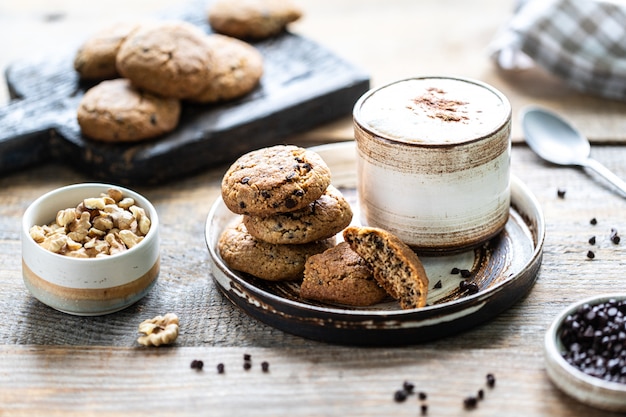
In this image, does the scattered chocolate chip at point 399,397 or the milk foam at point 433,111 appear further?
the milk foam at point 433,111

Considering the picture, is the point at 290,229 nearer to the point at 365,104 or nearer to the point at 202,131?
the point at 365,104

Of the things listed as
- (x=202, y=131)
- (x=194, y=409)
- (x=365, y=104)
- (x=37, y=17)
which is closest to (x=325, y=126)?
(x=202, y=131)

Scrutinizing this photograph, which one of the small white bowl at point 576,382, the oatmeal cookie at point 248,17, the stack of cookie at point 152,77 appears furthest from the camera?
the oatmeal cookie at point 248,17

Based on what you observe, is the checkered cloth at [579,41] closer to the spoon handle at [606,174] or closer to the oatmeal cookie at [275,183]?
the spoon handle at [606,174]

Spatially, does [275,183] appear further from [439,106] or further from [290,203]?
[439,106]

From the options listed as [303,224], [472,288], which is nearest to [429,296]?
[472,288]

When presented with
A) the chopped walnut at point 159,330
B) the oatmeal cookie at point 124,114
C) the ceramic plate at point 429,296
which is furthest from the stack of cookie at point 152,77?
the chopped walnut at point 159,330

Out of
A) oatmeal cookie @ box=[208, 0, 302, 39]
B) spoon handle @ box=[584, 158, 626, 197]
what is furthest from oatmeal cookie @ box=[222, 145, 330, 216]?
oatmeal cookie @ box=[208, 0, 302, 39]
